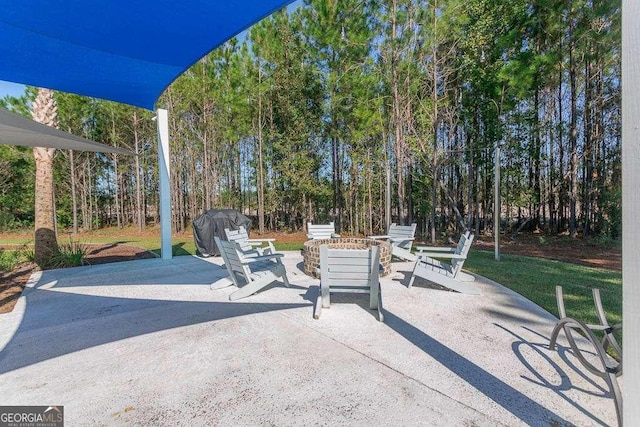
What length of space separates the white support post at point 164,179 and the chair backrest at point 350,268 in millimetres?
5145

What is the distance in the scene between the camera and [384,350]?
2.55 metres

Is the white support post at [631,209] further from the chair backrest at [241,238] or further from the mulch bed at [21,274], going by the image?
the mulch bed at [21,274]

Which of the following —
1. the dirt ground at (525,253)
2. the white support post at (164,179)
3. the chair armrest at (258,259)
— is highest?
the white support post at (164,179)

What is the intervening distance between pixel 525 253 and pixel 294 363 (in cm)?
823

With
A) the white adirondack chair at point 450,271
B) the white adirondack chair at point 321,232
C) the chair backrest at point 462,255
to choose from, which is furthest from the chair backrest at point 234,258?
the white adirondack chair at point 321,232

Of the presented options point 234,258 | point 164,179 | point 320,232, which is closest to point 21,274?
point 164,179

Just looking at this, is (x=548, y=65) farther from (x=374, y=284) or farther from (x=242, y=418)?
(x=242, y=418)

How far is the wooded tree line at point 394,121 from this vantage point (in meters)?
9.91

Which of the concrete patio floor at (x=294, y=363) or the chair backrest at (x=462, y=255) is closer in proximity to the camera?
the concrete patio floor at (x=294, y=363)

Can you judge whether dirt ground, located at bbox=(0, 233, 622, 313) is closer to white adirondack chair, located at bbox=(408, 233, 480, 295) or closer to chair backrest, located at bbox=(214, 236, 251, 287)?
chair backrest, located at bbox=(214, 236, 251, 287)

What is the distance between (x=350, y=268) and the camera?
3.38 m

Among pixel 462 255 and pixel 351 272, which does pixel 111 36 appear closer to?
pixel 351 272

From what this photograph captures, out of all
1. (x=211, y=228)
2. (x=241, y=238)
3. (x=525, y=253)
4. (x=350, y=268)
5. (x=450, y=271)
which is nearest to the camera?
(x=350, y=268)

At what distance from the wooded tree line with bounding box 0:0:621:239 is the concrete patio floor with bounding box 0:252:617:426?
596 cm
